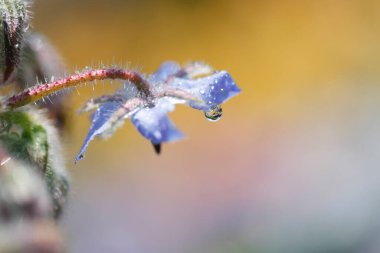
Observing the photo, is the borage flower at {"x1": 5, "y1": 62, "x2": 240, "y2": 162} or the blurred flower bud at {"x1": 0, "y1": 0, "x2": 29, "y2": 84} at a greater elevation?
the blurred flower bud at {"x1": 0, "y1": 0, "x2": 29, "y2": 84}

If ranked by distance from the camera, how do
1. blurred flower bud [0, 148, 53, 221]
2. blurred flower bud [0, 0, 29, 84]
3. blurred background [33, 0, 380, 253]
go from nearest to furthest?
1. blurred flower bud [0, 148, 53, 221]
2. blurred flower bud [0, 0, 29, 84]
3. blurred background [33, 0, 380, 253]

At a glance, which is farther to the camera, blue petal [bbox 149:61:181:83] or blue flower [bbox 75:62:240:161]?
blue petal [bbox 149:61:181:83]

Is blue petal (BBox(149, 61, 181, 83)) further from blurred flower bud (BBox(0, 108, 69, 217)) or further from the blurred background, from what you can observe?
the blurred background

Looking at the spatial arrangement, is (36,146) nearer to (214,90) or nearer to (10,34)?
(10,34)

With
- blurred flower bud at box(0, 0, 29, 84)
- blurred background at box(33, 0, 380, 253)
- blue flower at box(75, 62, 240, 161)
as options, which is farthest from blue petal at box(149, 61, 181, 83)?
blurred background at box(33, 0, 380, 253)

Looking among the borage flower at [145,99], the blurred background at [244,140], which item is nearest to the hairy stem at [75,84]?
the borage flower at [145,99]
